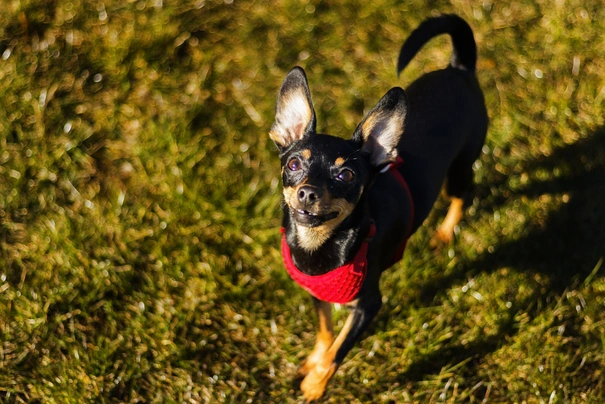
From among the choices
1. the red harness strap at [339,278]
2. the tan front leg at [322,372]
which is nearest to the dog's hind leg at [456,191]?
the red harness strap at [339,278]

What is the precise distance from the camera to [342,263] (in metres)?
3.21

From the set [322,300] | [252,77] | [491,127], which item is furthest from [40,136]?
[491,127]

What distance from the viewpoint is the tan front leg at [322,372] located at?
3.40 metres

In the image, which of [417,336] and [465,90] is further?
[417,336]

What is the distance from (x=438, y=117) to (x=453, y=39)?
21.4 inches

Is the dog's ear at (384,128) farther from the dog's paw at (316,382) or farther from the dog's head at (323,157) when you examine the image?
the dog's paw at (316,382)

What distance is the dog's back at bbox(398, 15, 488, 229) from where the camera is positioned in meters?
3.60

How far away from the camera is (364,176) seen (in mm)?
3117

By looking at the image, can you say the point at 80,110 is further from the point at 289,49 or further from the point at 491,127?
the point at 491,127

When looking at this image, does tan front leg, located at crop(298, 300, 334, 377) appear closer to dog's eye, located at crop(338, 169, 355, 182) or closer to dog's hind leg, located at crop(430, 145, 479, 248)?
dog's eye, located at crop(338, 169, 355, 182)

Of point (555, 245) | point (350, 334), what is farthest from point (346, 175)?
point (555, 245)

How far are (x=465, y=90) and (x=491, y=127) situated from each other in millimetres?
1335

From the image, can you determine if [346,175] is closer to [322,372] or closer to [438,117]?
[438,117]

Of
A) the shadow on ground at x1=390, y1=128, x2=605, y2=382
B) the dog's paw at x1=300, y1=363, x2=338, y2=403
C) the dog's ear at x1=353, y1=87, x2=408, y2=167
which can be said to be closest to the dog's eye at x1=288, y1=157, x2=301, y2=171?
the dog's ear at x1=353, y1=87, x2=408, y2=167
